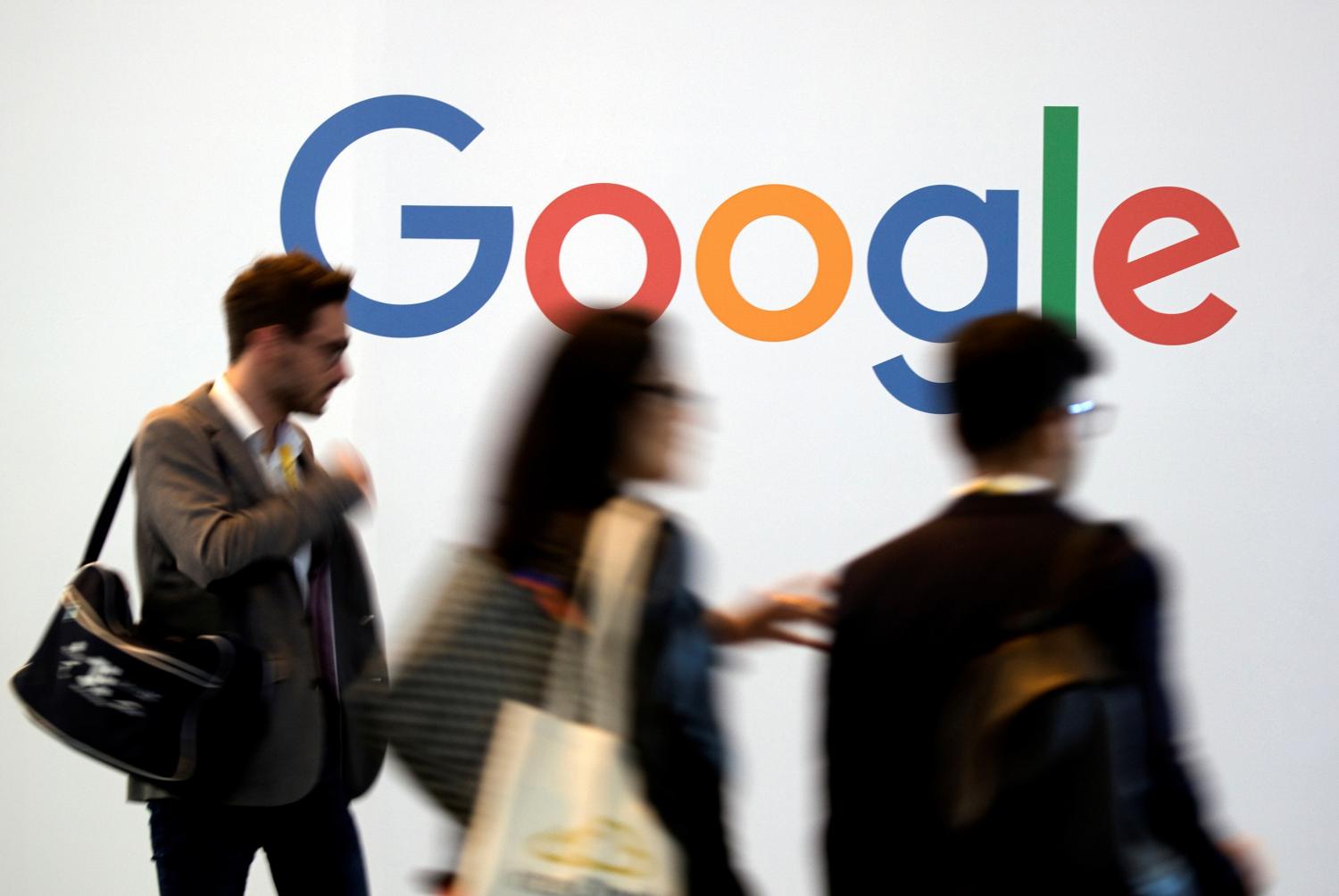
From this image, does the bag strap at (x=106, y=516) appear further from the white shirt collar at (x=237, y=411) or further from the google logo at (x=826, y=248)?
the google logo at (x=826, y=248)

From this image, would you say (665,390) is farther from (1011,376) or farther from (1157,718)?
(1157,718)

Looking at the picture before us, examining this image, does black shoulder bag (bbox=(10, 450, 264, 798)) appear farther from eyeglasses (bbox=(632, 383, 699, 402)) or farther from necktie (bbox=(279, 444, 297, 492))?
eyeglasses (bbox=(632, 383, 699, 402))

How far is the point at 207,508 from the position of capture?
2092 mm

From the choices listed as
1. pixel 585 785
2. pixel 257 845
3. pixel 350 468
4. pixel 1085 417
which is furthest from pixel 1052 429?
pixel 257 845

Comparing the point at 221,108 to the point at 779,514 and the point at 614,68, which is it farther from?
the point at 779,514

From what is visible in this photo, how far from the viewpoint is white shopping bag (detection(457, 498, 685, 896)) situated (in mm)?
1471

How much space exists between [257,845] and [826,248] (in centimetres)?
184

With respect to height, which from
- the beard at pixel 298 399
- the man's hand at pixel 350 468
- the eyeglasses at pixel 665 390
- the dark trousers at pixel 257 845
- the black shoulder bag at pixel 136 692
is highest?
the eyeglasses at pixel 665 390

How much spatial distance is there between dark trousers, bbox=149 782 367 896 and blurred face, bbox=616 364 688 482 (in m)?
0.97

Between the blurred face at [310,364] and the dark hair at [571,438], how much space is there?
0.77 meters

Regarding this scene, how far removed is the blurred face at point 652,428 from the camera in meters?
1.59

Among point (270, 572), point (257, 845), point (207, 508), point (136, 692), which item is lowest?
point (257, 845)

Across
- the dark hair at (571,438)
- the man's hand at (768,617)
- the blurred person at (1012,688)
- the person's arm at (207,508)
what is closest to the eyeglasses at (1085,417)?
the blurred person at (1012,688)

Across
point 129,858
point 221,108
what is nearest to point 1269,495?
point 221,108
